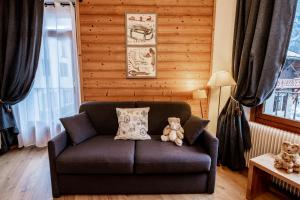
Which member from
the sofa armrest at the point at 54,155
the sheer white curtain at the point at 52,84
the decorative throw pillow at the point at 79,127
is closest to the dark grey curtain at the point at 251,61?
the decorative throw pillow at the point at 79,127

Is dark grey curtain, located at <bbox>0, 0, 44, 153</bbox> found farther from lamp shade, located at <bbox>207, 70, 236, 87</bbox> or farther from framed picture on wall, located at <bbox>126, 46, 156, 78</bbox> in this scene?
lamp shade, located at <bbox>207, 70, 236, 87</bbox>

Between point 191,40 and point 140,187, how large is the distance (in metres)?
2.15

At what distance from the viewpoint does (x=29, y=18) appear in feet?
9.20

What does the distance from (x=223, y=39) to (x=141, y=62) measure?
4.19 feet

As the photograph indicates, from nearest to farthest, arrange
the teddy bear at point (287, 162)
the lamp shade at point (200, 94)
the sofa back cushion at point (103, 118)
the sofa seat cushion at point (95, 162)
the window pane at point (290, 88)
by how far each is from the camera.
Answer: the teddy bear at point (287, 162) < the sofa seat cushion at point (95, 162) < the window pane at point (290, 88) < the sofa back cushion at point (103, 118) < the lamp shade at point (200, 94)

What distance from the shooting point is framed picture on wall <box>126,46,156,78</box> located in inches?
114

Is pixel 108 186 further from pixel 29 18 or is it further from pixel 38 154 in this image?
pixel 29 18

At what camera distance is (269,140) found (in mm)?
2203

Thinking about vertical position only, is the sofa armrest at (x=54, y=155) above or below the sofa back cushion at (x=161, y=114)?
below

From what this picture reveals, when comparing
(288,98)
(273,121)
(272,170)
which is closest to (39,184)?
(272,170)

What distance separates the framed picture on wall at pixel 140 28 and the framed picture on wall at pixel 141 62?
0.10 m

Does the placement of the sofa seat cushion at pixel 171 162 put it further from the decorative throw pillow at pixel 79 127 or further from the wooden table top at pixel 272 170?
the decorative throw pillow at pixel 79 127

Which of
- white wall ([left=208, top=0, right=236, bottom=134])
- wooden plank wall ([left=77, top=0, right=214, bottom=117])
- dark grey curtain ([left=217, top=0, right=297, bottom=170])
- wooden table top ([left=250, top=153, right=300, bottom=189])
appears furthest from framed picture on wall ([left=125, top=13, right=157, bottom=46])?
wooden table top ([left=250, top=153, right=300, bottom=189])

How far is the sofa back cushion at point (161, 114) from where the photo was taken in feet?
8.64
